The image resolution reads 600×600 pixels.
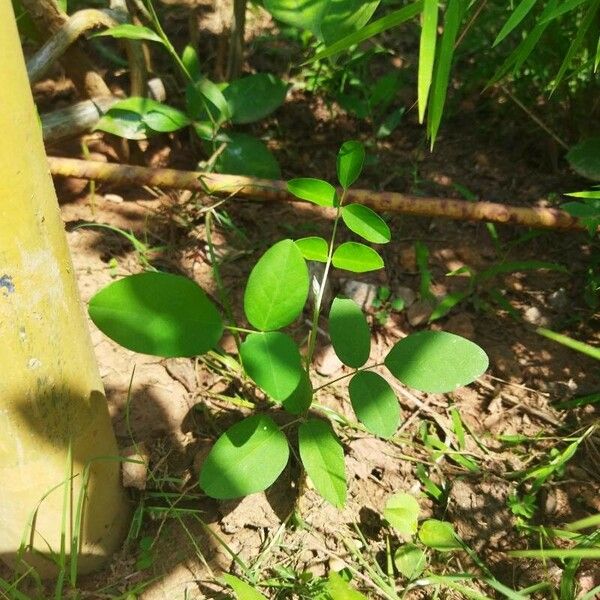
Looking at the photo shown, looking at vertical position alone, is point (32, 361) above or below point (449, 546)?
above

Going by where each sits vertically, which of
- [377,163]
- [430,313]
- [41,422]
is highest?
[41,422]

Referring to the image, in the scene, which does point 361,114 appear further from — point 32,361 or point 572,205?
point 32,361

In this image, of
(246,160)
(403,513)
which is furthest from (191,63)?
(403,513)

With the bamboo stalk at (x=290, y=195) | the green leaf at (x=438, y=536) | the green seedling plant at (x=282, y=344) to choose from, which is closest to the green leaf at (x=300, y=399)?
the green seedling plant at (x=282, y=344)

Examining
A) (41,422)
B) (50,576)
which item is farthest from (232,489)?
(50,576)

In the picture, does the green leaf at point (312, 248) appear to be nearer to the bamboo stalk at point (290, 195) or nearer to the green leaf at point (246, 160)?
the bamboo stalk at point (290, 195)

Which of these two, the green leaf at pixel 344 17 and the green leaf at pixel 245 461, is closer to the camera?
the green leaf at pixel 245 461

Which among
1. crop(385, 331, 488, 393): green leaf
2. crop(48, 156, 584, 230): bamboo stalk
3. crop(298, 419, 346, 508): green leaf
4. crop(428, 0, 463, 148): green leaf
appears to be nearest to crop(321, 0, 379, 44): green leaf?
crop(428, 0, 463, 148): green leaf
